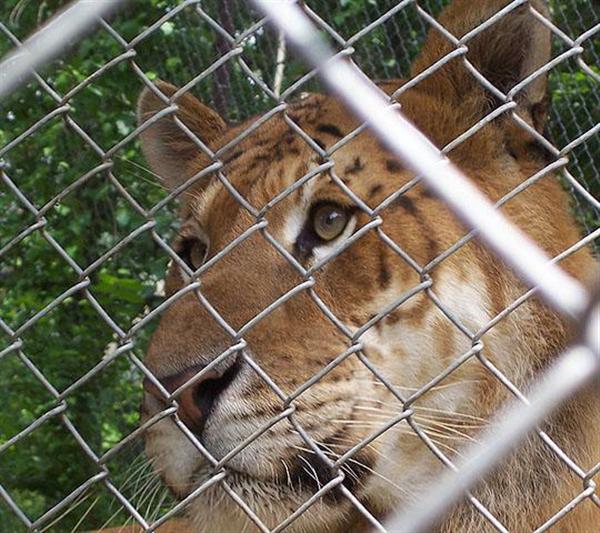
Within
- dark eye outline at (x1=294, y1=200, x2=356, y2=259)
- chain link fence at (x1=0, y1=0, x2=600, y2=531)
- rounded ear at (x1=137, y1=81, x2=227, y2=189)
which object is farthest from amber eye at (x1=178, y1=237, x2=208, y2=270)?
chain link fence at (x1=0, y1=0, x2=600, y2=531)

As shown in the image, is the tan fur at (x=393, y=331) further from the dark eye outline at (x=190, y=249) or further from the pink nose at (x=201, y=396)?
the dark eye outline at (x=190, y=249)

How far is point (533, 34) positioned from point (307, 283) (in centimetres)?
103

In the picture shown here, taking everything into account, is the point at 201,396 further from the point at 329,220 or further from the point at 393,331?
the point at 329,220

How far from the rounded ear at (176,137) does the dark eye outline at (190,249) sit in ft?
1.36

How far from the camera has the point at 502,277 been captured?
2.66 metres

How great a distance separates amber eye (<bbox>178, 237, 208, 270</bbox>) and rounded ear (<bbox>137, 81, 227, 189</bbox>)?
417 mm

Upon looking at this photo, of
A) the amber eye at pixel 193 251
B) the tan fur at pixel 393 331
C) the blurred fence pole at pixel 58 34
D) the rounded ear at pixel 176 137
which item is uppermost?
the rounded ear at pixel 176 137

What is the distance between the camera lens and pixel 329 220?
107 inches

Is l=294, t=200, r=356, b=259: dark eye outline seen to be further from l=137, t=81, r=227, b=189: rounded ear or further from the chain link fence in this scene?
the chain link fence

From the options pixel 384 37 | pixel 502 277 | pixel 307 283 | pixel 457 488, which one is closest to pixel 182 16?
pixel 384 37

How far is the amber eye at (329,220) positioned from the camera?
271 cm

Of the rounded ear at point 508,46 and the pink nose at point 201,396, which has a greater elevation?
the rounded ear at point 508,46

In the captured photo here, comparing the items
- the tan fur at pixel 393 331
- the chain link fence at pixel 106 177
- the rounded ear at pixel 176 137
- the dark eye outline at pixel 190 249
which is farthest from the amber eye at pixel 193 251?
the chain link fence at pixel 106 177

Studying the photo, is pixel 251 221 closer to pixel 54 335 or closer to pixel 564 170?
pixel 564 170
